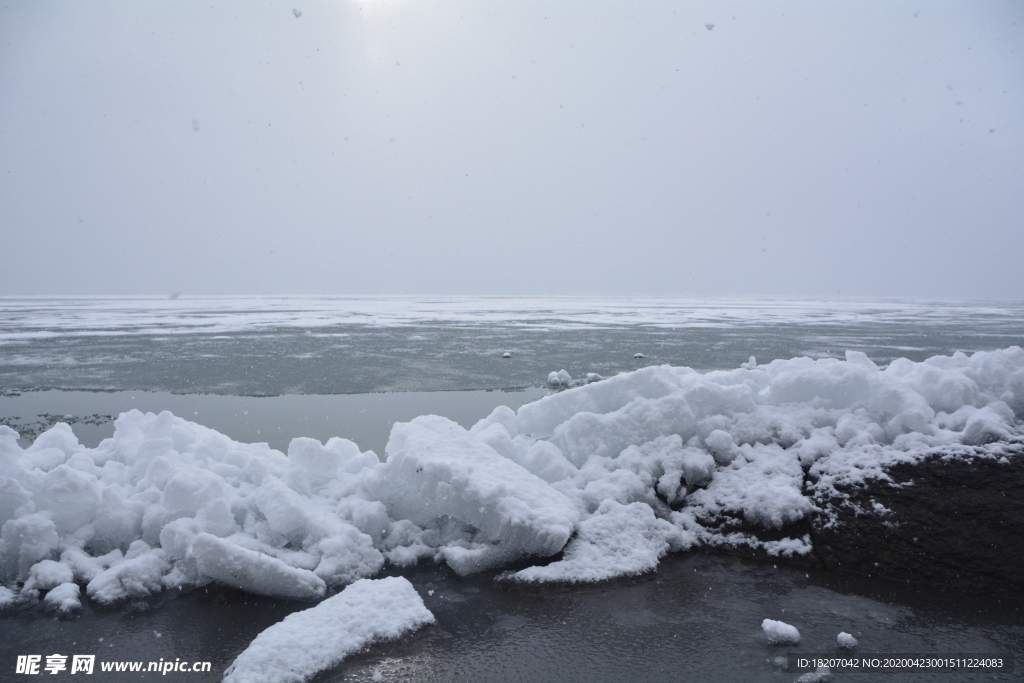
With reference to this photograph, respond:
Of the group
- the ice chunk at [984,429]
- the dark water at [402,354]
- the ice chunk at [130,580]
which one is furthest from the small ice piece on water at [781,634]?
the dark water at [402,354]

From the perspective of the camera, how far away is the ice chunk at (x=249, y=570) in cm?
309

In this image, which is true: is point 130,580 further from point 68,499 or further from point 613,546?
point 613,546

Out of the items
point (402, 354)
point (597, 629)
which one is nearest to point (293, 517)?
point (597, 629)

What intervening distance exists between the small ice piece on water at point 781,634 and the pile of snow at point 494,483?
0.79m

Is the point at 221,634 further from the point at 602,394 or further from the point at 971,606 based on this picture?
the point at 971,606

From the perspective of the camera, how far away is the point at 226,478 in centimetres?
399

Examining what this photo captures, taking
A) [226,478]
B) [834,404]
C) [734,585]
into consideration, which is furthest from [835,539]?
[226,478]

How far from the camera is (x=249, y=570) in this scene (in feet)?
10.1

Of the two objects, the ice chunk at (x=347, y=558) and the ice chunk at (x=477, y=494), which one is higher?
the ice chunk at (x=477, y=494)

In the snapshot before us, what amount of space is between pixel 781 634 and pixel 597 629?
2.68 feet

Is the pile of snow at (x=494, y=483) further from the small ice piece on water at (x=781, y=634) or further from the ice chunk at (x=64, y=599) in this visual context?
the small ice piece on water at (x=781, y=634)

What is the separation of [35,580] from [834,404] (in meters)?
5.26

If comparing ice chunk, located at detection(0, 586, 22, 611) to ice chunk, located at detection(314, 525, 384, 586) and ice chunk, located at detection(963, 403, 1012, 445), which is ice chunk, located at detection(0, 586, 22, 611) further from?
ice chunk, located at detection(963, 403, 1012, 445)

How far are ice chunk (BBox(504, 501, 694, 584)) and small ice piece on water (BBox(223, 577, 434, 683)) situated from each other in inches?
26.2
